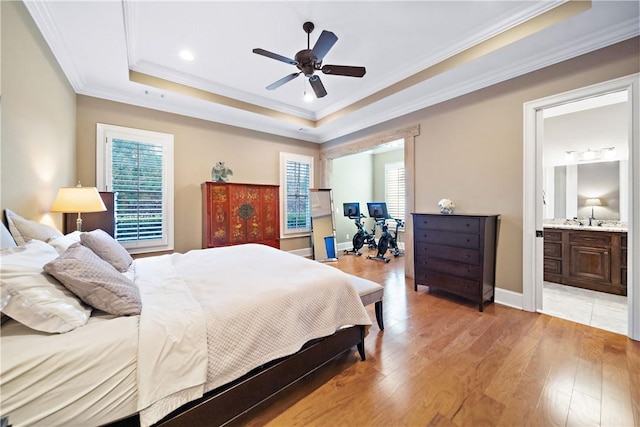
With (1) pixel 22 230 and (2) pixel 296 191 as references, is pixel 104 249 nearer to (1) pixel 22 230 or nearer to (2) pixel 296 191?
(1) pixel 22 230

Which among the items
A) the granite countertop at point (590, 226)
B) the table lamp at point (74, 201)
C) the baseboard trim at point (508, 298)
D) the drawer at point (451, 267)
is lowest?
the baseboard trim at point (508, 298)

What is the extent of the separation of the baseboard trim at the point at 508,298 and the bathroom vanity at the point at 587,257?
4.57 feet

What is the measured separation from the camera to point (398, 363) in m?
1.91

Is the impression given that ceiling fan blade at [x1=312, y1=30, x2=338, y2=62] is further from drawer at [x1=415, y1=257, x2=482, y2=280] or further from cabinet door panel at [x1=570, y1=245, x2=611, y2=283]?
cabinet door panel at [x1=570, y1=245, x2=611, y2=283]

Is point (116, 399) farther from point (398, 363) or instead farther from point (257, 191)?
point (257, 191)

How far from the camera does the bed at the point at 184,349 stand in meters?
0.90

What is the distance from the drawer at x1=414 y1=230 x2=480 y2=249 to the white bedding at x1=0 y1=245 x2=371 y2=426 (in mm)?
1802

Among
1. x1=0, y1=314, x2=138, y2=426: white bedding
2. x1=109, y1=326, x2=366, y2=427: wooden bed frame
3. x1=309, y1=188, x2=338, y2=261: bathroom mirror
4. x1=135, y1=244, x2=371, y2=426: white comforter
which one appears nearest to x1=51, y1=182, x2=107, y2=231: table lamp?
x1=135, y1=244, x2=371, y2=426: white comforter

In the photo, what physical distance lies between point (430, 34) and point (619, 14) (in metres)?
1.49

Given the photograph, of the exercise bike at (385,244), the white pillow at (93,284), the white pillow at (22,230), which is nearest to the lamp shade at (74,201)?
the white pillow at (22,230)

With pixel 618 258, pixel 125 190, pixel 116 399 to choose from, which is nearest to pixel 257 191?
pixel 125 190

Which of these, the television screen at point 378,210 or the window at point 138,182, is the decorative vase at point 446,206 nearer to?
the television screen at point 378,210

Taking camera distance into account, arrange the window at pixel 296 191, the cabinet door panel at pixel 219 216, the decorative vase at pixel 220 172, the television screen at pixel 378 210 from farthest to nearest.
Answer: the television screen at pixel 378 210 → the window at pixel 296 191 → the decorative vase at pixel 220 172 → the cabinet door panel at pixel 219 216

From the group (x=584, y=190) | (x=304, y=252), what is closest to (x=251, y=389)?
(x=304, y=252)
